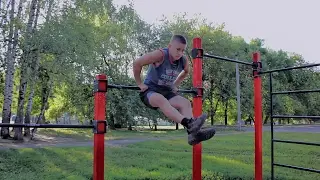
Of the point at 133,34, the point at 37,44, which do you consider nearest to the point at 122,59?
the point at 133,34

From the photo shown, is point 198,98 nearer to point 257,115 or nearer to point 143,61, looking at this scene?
point 143,61

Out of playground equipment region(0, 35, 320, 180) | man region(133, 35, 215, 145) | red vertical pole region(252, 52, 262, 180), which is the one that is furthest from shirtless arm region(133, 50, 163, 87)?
red vertical pole region(252, 52, 262, 180)

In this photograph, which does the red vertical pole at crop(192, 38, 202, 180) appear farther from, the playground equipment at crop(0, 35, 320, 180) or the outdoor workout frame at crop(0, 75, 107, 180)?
the outdoor workout frame at crop(0, 75, 107, 180)

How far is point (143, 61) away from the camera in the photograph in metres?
2.92

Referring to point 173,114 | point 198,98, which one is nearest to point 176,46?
point 173,114

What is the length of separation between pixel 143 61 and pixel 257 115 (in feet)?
6.26

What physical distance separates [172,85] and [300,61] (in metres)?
33.8

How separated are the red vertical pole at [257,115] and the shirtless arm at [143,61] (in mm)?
1683

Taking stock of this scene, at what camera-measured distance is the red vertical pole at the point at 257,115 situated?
411cm

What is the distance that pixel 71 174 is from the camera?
221 inches

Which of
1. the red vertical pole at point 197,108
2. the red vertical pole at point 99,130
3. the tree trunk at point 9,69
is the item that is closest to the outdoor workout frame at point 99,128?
the red vertical pole at point 99,130

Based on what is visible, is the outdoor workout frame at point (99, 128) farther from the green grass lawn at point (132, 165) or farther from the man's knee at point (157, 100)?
the green grass lawn at point (132, 165)

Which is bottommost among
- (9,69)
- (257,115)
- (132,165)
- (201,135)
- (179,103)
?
(132,165)

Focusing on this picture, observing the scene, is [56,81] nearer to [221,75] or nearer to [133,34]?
[133,34]
